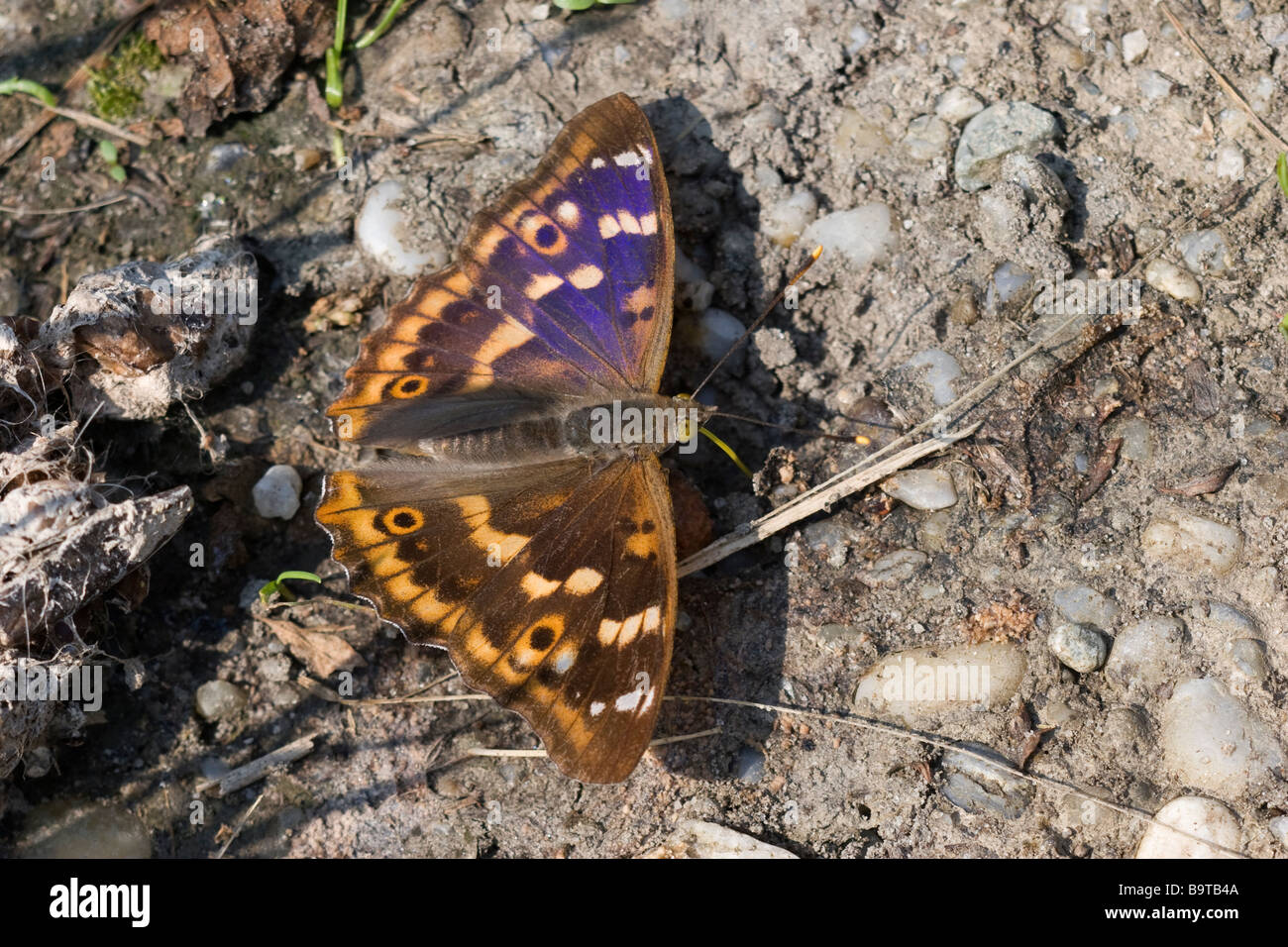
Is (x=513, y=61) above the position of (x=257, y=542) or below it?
above

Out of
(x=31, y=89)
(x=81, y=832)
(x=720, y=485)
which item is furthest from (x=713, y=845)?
(x=31, y=89)

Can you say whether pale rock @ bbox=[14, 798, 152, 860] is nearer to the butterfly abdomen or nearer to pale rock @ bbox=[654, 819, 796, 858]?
the butterfly abdomen

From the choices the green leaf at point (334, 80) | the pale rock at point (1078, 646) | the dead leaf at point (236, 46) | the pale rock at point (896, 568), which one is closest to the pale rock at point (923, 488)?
the pale rock at point (896, 568)

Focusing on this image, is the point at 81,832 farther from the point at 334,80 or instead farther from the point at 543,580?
the point at 334,80

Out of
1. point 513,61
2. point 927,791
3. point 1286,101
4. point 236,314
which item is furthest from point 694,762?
point 1286,101

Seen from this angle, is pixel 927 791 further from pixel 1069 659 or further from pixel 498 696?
pixel 498 696

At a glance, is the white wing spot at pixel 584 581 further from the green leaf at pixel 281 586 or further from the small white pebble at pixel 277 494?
the small white pebble at pixel 277 494

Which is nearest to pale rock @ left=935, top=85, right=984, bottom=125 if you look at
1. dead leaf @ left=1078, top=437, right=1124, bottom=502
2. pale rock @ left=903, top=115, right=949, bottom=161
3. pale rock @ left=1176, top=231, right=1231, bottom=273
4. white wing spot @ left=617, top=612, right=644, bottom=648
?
pale rock @ left=903, top=115, right=949, bottom=161
